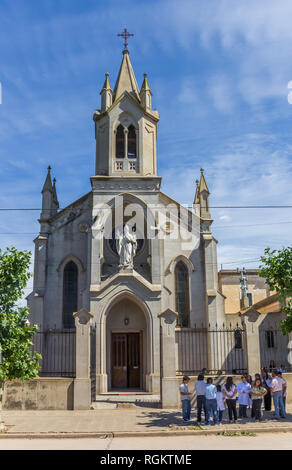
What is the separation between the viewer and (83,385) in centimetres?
1616

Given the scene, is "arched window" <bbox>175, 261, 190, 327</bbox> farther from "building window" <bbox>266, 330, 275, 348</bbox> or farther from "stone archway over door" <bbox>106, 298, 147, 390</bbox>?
"building window" <bbox>266, 330, 275, 348</bbox>

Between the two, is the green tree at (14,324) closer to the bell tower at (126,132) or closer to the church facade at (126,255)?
the church facade at (126,255)

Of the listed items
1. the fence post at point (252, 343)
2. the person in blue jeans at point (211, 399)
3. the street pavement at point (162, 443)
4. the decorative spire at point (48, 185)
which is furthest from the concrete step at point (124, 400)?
the decorative spire at point (48, 185)

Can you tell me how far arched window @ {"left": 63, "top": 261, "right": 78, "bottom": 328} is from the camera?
2316cm

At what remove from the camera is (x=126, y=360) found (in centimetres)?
2175

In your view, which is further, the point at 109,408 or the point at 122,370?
the point at 122,370

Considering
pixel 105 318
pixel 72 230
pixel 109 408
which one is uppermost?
pixel 72 230

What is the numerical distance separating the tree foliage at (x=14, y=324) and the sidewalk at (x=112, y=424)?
5.36 feet

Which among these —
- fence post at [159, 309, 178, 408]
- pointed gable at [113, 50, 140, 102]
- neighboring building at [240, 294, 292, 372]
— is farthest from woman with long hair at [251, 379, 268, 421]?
pointed gable at [113, 50, 140, 102]

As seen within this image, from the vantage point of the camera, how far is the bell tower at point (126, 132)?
79.6ft

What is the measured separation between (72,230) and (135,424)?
42.6 ft
